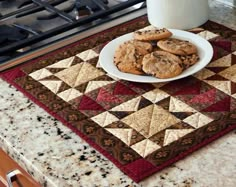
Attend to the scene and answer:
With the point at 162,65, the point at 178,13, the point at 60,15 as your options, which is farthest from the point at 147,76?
the point at 60,15

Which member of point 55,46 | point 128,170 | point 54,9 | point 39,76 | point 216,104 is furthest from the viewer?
point 54,9

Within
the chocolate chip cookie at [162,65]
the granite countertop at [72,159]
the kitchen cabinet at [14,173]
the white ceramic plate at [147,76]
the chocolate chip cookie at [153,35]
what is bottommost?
the kitchen cabinet at [14,173]

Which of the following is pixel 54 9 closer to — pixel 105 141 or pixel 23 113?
pixel 23 113

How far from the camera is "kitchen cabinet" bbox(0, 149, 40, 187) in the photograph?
0.89 meters

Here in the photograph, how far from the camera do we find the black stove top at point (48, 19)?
1.14m

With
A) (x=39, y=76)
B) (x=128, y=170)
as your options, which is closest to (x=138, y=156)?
(x=128, y=170)

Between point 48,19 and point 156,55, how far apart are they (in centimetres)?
37

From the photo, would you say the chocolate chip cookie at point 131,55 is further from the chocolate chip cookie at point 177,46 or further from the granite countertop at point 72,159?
the granite countertop at point 72,159

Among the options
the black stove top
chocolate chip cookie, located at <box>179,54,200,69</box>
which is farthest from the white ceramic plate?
the black stove top

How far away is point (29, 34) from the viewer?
3.93 feet

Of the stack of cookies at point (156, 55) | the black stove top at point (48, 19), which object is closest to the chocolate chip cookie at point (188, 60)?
the stack of cookies at point (156, 55)

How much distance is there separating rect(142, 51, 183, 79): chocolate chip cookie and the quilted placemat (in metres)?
0.03

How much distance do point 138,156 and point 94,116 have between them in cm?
13

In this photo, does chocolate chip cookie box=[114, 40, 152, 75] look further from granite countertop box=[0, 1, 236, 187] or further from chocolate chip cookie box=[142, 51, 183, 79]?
granite countertop box=[0, 1, 236, 187]
